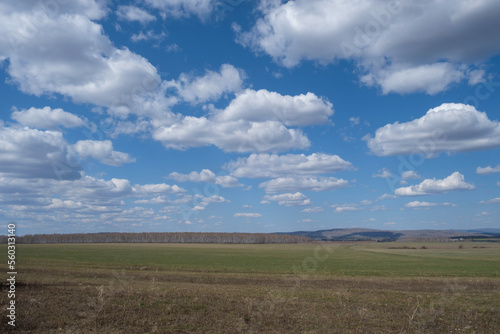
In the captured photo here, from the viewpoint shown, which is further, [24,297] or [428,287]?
[428,287]

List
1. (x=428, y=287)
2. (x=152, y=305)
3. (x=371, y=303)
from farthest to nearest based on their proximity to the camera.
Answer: (x=428, y=287)
(x=371, y=303)
(x=152, y=305)

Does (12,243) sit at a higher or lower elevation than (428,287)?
higher

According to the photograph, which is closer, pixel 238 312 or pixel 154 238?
A: pixel 238 312

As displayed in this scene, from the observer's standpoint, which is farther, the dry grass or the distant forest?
the distant forest

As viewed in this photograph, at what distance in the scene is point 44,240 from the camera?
565 feet

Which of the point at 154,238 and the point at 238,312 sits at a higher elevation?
the point at 238,312

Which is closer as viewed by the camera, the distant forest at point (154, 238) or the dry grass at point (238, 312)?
the dry grass at point (238, 312)

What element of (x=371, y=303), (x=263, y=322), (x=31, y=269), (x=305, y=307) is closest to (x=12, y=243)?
(x=263, y=322)

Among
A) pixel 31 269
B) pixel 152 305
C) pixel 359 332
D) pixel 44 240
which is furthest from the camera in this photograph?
pixel 44 240

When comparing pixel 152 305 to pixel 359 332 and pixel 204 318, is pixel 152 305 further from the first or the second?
pixel 359 332

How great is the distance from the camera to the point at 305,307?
16.6 metres

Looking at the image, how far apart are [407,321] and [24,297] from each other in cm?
1779

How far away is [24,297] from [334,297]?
15778 millimetres

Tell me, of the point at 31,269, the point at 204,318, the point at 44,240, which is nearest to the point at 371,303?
the point at 204,318
